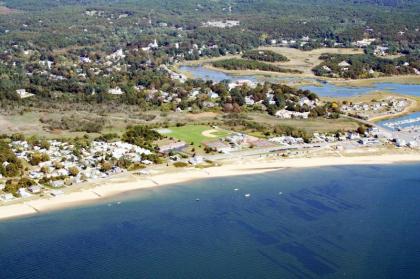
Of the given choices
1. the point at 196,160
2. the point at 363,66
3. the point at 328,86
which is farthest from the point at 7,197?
the point at 363,66

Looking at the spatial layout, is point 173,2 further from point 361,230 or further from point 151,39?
point 361,230

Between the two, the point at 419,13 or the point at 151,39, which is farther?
the point at 419,13

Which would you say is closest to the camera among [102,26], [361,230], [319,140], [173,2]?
[361,230]

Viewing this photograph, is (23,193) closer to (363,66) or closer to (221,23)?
(363,66)

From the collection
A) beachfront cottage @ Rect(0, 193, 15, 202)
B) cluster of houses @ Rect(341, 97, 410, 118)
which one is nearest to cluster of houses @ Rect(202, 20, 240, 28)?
cluster of houses @ Rect(341, 97, 410, 118)

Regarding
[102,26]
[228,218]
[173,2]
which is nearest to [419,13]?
[173,2]

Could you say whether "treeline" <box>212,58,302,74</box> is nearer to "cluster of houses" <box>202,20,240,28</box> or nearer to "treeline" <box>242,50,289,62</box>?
"treeline" <box>242,50,289,62</box>
